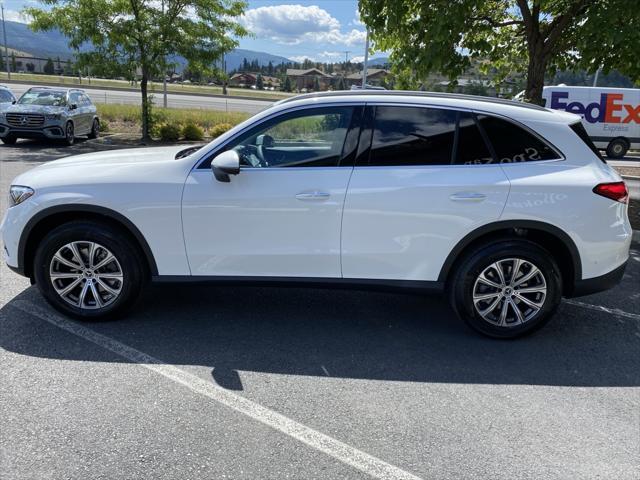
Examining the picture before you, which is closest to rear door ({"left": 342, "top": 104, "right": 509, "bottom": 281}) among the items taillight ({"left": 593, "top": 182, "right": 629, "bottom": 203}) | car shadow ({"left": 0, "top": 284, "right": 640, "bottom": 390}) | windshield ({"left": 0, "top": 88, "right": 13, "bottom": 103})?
car shadow ({"left": 0, "top": 284, "right": 640, "bottom": 390})

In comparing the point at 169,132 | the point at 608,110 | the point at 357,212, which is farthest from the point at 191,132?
the point at 608,110

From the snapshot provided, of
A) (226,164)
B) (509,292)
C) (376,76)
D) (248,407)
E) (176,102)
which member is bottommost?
(248,407)

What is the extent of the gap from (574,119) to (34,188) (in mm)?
4148

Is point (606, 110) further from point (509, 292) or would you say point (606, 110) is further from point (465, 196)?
point (465, 196)

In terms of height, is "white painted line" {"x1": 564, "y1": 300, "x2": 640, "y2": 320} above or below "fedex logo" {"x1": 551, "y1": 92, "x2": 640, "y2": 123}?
below

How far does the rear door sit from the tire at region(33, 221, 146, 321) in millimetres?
1617

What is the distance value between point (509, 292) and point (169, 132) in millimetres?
14829

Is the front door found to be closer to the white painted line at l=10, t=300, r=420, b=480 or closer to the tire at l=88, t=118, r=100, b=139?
the white painted line at l=10, t=300, r=420, b=480

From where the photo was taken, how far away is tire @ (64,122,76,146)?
1513cm

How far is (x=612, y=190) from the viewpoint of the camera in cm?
392

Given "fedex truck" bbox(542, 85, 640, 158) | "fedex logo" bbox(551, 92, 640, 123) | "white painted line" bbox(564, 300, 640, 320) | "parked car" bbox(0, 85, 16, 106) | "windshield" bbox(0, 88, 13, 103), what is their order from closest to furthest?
"white painted line" bbox(564, 300, 640, 320) < "parked car" bbox(0, 85, 16, 106) < "windshield" bbox(0, 88, 13, 103) < "fedex truck" bbox(542, 85, 640, 158) < "fedex logo" bbox(551, 92, 640, 123)

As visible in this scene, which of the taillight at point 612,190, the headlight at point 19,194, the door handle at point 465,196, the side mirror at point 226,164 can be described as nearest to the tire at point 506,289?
the door handle at point 465,196

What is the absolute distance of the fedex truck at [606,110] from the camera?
19078 mm

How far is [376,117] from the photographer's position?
3990 millimetres
